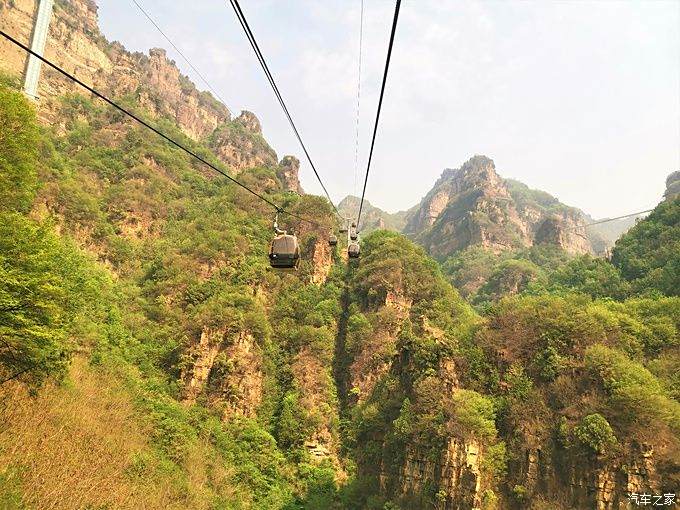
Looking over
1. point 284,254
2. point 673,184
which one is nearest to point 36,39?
point 284,254

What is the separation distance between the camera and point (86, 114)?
5884cm

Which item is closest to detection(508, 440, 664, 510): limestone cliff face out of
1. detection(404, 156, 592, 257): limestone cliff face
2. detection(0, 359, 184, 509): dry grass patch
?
detection(0, 359, 184, 509): dry grass patch

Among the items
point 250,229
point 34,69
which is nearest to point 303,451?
point 250,229

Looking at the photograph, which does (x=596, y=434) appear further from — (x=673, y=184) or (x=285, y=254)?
(x=673, y=184)

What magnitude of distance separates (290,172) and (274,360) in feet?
164

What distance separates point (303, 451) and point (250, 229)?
25.3 meters

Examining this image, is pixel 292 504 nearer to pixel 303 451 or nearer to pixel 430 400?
pixel 303 451

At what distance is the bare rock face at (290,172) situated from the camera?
259 ft

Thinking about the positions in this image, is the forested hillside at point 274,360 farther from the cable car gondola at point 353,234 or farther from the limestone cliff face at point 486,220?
the limestone cliff face at point 486,220

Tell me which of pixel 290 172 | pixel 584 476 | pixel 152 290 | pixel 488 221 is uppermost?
pixel 488 221

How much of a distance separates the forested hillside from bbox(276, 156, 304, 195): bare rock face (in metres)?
22.8

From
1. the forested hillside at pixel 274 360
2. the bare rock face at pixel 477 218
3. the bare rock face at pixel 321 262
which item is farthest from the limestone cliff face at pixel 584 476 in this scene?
the bare rock face at pixel 477 218

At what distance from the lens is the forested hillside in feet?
51.2

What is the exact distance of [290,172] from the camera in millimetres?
80562
